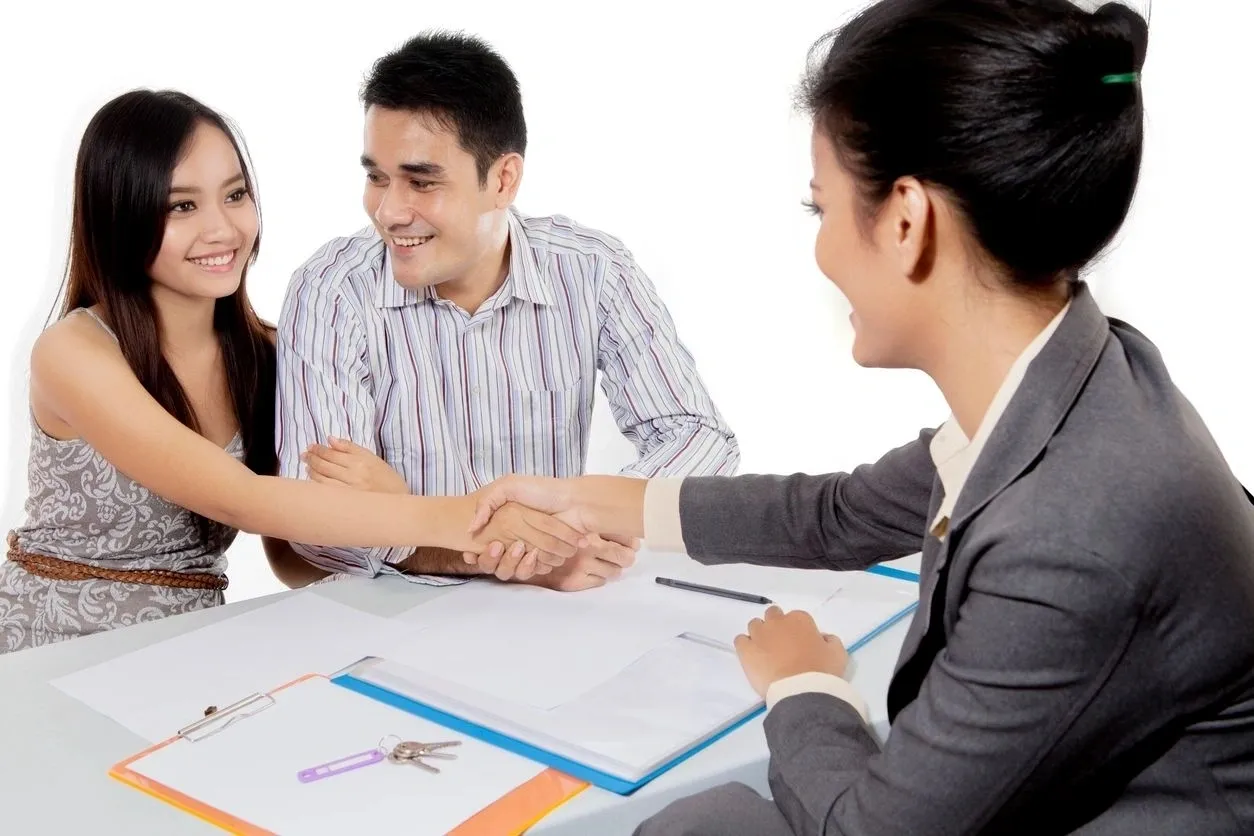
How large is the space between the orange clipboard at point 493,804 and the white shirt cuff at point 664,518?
1.54ft

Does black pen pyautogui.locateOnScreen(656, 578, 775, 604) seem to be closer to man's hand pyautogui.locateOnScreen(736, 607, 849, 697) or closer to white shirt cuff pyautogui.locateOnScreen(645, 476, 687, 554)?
white shirt cuff pyautogui.locateOnScreen(645, 476, 687, 554)

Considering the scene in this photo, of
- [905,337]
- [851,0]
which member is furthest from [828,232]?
[851,0]

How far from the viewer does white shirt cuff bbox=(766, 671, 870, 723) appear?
1.13 metres

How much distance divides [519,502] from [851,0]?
7.79ft

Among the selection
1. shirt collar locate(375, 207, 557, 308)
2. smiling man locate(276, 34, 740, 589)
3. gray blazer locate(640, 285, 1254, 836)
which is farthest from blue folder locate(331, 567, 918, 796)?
shirt collar locate(375, 207, 557, 308)

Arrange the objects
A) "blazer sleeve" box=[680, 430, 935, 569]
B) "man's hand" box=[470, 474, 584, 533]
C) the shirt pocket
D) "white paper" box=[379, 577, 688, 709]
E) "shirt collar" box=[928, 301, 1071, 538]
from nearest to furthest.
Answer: "shirt collar" box=[928, 301, 1071, 538], "white paper" box=[379, 577, 688, 709], "blazer sleeve" box=[680, 430, 935, 569], "man's hand" box=[470, 474, 584, 533], the shirt pocket

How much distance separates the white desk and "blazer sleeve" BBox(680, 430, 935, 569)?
0.37ft

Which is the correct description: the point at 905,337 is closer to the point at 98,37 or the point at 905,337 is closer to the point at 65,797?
the point at 65,797

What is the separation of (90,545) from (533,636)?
99cm

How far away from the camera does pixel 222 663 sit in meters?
1.31

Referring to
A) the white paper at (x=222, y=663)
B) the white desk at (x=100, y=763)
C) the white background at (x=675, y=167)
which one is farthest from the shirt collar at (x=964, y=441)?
the white background at (x=675, y=167)

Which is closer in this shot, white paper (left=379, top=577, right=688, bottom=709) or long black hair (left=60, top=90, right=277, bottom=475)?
white paper (left=379, top=577, right=688, bottom=709)

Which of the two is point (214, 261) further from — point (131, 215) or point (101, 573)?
point (101, 573)

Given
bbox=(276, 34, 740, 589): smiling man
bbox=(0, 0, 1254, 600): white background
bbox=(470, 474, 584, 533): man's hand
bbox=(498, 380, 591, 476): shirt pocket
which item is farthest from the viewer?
bbox=(0, 0, 1254, 600): white background
